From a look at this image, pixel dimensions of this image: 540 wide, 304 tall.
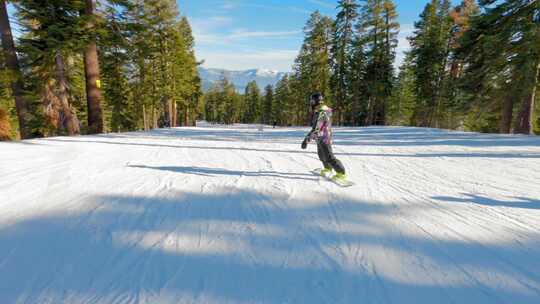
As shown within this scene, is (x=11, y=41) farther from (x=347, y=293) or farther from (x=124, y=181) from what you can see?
(x=347, y=293)

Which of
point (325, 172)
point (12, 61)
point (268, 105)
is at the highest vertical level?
point (268, 105)

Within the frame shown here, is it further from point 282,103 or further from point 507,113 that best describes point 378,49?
point 282,103

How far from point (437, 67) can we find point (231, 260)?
35102 millimetres

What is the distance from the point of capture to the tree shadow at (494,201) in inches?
170

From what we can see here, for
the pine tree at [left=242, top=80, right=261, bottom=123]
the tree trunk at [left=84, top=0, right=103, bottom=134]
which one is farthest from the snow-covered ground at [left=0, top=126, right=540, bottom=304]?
the pine tree at [left=242, top=80, right=261, bottom=123]

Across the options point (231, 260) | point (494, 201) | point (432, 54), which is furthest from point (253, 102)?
point (231, 260)

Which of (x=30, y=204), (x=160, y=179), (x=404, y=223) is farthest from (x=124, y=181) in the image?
(x=404, y=223)

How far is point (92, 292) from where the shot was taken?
232cm

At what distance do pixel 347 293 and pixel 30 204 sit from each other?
16.0 feet

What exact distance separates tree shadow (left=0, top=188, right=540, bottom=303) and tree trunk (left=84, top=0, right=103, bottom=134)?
11.9 m

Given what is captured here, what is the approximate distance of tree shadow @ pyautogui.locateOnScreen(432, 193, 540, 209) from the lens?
431 centimetres

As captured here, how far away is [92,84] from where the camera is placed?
1341 cm

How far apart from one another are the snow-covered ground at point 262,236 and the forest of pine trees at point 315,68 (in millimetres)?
9033

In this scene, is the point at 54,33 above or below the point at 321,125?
above
